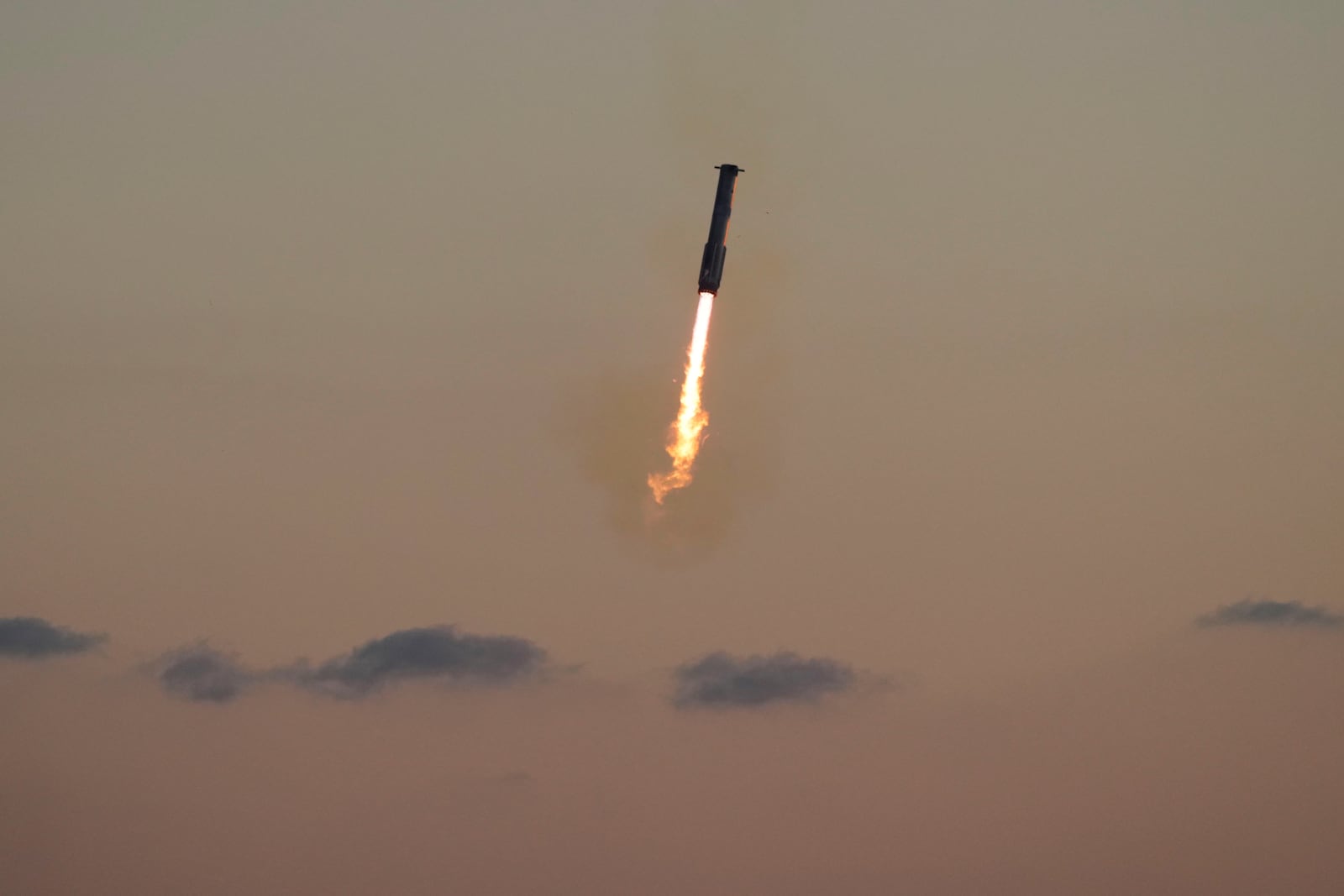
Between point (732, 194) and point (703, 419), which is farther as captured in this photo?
point (703, 419)

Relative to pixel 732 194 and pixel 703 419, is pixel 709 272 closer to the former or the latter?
pixel 732 194

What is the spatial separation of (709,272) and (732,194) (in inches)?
192

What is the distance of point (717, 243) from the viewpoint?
14225cm

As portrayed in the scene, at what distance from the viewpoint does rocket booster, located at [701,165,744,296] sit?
14188 cm

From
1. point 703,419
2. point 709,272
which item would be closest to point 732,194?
point 709,272

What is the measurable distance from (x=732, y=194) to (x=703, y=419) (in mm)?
22720

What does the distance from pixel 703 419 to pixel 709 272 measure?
22343mm

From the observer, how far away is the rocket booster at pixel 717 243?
14188 centimetres

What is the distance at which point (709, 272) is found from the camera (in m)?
142

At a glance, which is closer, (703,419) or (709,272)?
(709,272)

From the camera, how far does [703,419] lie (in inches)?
6412

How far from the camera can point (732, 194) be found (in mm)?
143625
